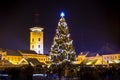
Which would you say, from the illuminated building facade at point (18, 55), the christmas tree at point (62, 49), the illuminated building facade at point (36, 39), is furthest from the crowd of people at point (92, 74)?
the illuminated building facade at point (36, 39)

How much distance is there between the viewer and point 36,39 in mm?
105688

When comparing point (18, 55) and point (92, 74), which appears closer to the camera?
point (92, 74)

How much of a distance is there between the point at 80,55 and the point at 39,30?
50.0 feet

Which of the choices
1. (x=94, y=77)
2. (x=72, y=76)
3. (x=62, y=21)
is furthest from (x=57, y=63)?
(x=94, y=77)

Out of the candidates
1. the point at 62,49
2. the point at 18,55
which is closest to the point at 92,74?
the point at 62,49

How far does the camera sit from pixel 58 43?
158 feet

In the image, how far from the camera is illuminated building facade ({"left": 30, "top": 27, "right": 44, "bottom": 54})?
347ft

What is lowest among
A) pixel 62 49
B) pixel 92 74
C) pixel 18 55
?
pixel 92 74

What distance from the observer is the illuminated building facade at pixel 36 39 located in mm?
105812

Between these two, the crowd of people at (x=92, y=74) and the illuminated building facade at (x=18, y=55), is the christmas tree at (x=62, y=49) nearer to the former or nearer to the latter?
the crowd of people at (x=92, y=74)

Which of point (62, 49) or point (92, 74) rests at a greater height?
point (62, 49)

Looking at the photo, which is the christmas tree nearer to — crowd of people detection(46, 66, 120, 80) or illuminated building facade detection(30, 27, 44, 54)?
crowd of people detection(46, 66, 120, 80)

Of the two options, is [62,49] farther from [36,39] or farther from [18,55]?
[36,39]

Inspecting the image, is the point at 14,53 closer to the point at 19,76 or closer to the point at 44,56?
the point at 44,56
